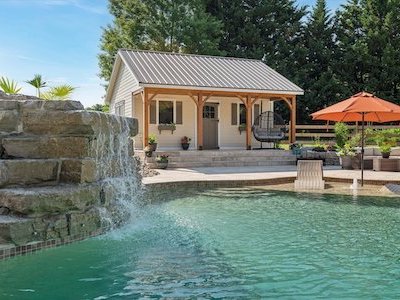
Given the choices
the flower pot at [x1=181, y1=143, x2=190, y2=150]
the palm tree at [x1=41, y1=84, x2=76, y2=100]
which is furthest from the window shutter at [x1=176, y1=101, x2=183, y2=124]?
the palm tree at [x1=41, y1=84, x2=76, y2=100]

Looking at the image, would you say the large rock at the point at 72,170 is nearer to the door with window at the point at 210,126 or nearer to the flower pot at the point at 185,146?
the flower pot at the point at 185,146

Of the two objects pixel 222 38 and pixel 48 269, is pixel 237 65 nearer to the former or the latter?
pixel 222 38

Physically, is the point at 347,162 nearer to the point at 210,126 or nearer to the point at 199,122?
the point at 199,122

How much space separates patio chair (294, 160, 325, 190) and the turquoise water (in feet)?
8.94

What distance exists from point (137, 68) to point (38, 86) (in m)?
5.13

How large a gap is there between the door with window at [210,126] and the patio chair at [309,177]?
7.95 m

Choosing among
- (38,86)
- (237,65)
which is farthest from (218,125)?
(38,86)

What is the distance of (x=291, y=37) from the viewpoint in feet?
102

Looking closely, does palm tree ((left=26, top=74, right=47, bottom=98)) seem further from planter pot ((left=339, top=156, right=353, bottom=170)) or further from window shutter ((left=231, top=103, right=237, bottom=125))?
planter pot ((left=339, top=156, right=353, bottom=170))

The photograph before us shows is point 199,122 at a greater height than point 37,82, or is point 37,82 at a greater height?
point 37,82

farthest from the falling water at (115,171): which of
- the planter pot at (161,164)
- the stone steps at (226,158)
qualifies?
the stone steps at (226,158)

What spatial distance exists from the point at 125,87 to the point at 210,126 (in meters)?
3.97

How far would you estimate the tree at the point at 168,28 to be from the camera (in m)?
27.9

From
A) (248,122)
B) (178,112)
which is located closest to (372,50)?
(248,122)
